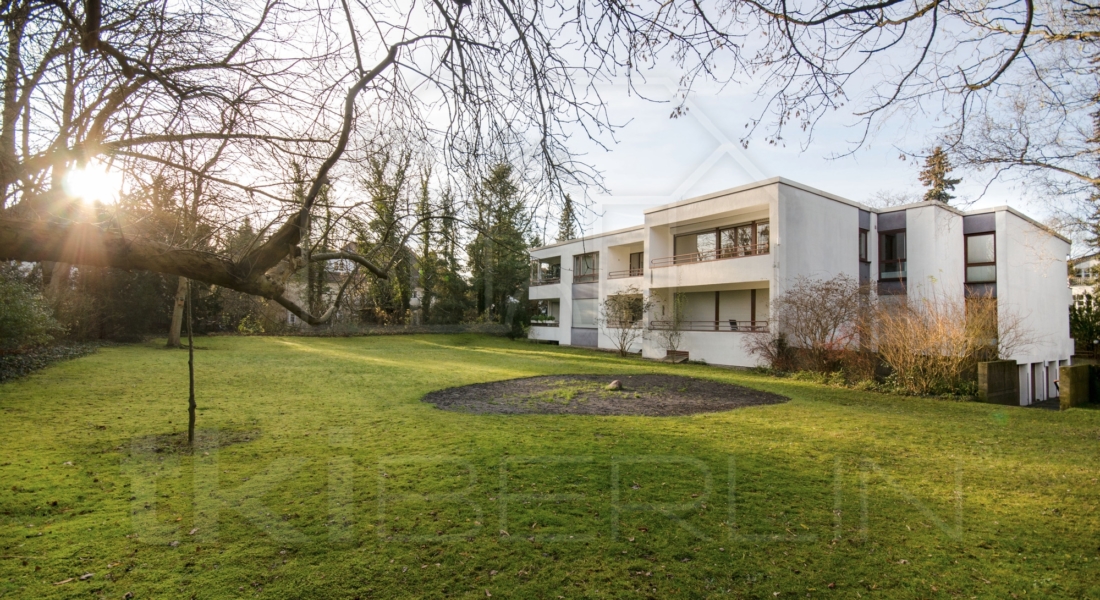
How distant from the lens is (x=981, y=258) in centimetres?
2097

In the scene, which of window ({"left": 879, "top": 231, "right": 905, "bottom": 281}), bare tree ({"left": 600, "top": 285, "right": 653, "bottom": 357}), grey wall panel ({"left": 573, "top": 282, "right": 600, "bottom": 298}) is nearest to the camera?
window ({"left": 879, "top": 231, "right": 905, "bottom": 281})

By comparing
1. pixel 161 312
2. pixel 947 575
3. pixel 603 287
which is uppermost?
pixel 603 287

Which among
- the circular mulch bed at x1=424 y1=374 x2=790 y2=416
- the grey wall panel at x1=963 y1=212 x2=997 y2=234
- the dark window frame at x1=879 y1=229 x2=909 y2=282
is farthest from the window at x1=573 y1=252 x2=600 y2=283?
the grey wall panel at x1=963 y1=212 x2=997 y2=234

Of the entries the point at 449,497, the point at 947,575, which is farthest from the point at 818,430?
the point at 449,497

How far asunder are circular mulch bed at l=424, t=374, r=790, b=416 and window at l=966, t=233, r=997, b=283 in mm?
13813

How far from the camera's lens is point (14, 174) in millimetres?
4359

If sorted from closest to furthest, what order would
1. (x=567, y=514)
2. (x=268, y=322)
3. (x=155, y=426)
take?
1. (x=567, y=514)
2. (x=155, y=426)
3. (x=268, y=322)

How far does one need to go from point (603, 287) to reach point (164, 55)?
2457 centimetres

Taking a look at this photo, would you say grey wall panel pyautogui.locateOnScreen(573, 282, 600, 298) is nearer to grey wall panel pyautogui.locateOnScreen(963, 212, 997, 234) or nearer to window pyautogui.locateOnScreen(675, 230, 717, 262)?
window pyautogui.locateOnScreen(675, 230, 717, 262)

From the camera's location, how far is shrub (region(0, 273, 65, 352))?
12.0m

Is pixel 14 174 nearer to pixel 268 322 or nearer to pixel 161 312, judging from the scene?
pixel 161 312

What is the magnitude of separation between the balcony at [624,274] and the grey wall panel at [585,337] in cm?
332

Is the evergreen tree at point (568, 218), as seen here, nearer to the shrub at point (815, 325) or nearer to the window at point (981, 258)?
the shrub at point (815, 325)

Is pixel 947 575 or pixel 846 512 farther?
pixel 846 512
